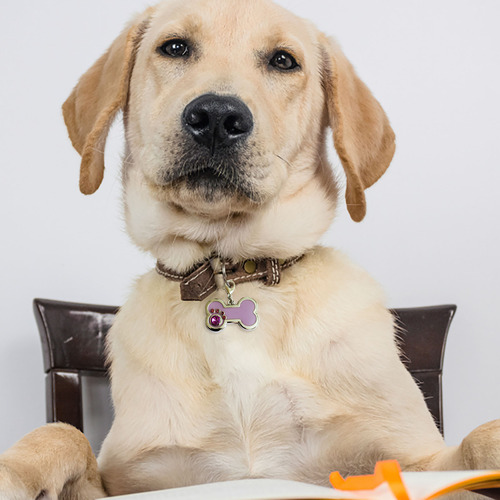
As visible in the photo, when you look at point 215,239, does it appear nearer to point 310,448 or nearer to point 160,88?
point 160,88

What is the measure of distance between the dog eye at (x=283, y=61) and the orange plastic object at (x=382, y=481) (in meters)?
1.07

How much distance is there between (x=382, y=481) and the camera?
0.78 meters

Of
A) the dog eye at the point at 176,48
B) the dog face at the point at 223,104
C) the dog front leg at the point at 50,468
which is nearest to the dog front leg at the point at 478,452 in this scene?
the dog face at the point at 223,104

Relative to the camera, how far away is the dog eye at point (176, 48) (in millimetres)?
1571

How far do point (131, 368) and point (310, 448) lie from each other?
433 millimetres

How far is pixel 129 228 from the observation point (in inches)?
65.2

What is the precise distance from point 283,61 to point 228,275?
1.84 ft

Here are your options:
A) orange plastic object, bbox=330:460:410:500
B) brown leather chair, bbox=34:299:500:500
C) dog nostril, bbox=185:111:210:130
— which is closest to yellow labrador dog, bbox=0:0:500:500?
dog nostril, bbox=185:111:210:130

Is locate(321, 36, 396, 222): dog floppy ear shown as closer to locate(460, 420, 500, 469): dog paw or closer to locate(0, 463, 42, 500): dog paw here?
locate(460, 420, 500, 469): dog paw

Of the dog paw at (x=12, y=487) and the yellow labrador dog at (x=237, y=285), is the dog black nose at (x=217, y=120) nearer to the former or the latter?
the yellow labrador dog at (x=237, y=285)

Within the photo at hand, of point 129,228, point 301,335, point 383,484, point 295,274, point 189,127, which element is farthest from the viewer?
point 129,228

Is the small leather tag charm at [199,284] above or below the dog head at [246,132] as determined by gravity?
below

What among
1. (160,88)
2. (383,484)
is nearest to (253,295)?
(160,88)

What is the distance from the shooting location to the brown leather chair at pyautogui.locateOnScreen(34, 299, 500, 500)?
7.14 ft
